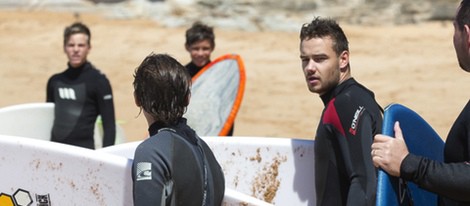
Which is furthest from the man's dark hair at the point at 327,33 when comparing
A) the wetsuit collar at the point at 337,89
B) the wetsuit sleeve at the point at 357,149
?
the wetsuit sleeve at the point at 357,149

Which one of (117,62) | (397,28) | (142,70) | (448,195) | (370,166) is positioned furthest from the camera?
(397,28)

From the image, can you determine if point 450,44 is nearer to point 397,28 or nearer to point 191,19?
point 397,28

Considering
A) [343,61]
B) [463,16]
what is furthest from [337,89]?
[463,16]

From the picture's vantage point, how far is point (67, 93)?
232 inches

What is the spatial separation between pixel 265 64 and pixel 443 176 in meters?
13.0

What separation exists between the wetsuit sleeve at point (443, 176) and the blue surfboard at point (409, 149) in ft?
1.08

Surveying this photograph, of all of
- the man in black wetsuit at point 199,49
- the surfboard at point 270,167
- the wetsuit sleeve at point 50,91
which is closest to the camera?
the surfboard at point 270,167

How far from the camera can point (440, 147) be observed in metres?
3.67

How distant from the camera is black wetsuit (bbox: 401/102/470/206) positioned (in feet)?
8.83

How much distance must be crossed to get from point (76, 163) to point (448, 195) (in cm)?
159

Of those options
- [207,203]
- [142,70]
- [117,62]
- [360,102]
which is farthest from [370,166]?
[117,62]

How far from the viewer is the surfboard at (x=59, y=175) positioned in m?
3.44

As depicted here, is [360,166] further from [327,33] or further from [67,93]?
[67,93]

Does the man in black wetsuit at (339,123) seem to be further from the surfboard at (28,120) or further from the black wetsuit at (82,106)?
the surfboard at (28,120)
